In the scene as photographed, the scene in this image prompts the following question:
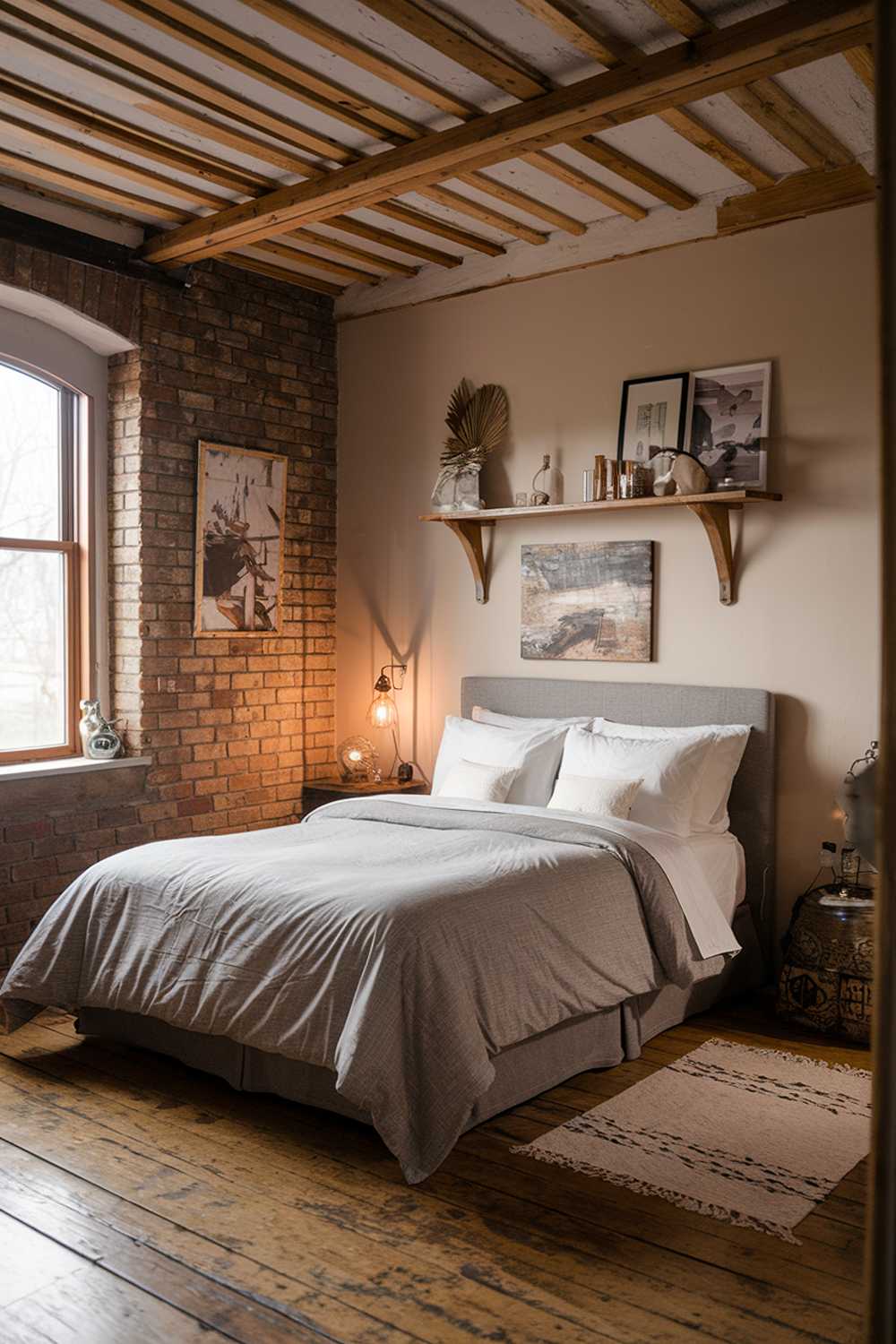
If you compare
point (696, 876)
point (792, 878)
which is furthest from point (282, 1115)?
point (792, 878)

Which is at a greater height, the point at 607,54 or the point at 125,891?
the point at 607,54

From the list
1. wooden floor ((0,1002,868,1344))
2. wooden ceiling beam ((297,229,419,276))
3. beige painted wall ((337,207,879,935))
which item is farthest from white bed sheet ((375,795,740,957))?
wooden ceiling beam ((297,229,419,276))

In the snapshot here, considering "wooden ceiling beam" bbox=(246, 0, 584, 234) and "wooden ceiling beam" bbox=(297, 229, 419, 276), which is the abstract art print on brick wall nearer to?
"wooden ceiling beam" bbox=(297, 229, 419, 276)

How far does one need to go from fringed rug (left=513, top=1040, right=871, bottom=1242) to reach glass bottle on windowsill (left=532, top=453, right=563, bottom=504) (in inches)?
93.0

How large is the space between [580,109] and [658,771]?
2.20 meters

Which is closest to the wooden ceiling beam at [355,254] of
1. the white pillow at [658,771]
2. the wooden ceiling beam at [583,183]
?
the wooden ceiling beam at [583,183]

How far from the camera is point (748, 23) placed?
3131mm

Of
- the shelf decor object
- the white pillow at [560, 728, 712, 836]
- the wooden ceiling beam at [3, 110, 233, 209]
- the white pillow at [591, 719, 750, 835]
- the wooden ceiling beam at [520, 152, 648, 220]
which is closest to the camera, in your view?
the wooden ceiling beam at [3, 110, 233, 209]

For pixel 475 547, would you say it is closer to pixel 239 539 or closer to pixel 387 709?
pixel 387 709

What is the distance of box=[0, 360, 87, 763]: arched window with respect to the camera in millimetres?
4801

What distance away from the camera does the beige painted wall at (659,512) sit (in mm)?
4324

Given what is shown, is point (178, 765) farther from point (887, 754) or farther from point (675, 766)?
point (887, 754)

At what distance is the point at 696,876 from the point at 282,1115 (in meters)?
1.55

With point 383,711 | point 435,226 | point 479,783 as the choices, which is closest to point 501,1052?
point 479,783
